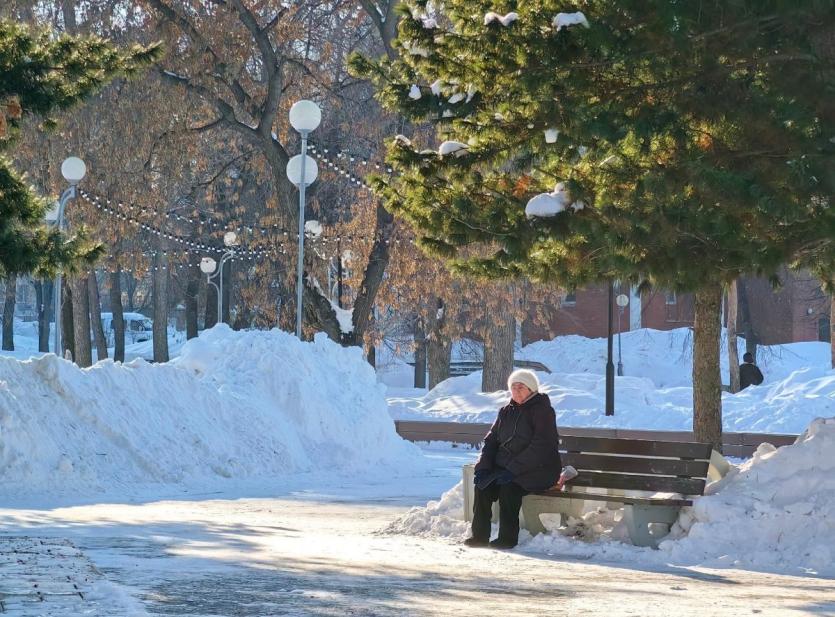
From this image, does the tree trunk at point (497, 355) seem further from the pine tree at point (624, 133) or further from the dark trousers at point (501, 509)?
the dark trousers at point (501, 509)

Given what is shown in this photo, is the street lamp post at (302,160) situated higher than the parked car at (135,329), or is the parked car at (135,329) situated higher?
the street lamp post at (302,160)

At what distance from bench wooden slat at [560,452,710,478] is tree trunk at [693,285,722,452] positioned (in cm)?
326

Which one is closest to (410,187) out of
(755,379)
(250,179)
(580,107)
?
(580,107)

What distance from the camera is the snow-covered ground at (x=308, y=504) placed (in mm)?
8258

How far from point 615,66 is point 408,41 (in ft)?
6.17

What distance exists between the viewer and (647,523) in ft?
35.4

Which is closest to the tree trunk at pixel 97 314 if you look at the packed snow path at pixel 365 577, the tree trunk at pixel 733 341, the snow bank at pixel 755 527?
the tree trunk at pixel 733 341

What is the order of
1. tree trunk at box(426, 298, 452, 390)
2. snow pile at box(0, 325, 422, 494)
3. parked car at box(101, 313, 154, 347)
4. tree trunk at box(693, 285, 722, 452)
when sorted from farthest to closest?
parked car at box(101, 313, 154, 347) → tree trunk at box(426, 298, 452, 390) → snow pile at box(0, 325, 422, 494) → tree trunk at box(693, 285, 722, 452)

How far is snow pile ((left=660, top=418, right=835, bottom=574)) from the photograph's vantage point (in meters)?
10.1

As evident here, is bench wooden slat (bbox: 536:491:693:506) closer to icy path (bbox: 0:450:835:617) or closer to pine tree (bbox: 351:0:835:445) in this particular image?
icy path (bbox: 0:450:835:617)

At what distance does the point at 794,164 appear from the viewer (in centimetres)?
1120

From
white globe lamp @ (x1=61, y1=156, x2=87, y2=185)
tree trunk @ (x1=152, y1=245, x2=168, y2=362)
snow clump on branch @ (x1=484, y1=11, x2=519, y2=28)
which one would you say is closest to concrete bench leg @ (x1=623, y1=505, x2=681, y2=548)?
snow clump on branch @ (x1=484, y1=11, x2=519, y2=28)

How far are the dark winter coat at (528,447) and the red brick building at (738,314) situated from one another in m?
44.1

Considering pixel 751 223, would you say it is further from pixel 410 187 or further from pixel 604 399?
pixel 604 399
